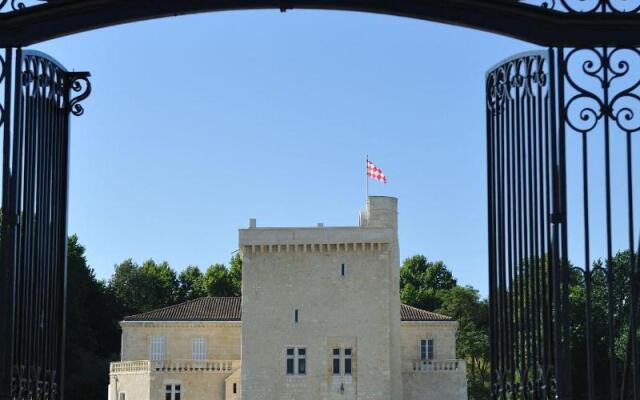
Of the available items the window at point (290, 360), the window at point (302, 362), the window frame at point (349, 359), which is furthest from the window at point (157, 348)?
the window frame at point (349, 359)

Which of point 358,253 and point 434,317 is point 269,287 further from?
point 434,317

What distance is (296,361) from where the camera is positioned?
44.9m

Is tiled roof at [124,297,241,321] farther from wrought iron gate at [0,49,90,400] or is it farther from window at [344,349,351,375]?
wrought iron gate at [0,49,90,400]

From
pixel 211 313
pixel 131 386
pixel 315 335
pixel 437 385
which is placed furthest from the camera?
pixel 211 313

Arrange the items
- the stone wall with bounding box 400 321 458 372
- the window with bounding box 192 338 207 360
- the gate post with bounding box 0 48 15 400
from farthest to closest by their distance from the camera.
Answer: the window with bounding box 192 338 207 360, the stone wall with bounding box 400 321 458 372, the gate post with bounding box 0 48 15 400

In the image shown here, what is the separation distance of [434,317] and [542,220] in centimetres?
4375

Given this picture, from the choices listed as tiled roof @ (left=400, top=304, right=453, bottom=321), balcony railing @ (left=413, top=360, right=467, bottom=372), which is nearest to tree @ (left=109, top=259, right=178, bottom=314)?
tiled roof @ (left=400, top=304, right=453, bottom=321)

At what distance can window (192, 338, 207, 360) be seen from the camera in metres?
50.2

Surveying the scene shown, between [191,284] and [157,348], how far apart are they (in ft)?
55.3

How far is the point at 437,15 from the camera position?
590 cm

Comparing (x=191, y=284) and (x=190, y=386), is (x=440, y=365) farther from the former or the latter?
(x=191, y=284)

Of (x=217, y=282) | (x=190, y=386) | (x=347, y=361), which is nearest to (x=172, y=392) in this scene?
(x=190, y=386)

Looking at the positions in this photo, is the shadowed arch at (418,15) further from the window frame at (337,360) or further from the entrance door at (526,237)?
the window frame at (337,360)

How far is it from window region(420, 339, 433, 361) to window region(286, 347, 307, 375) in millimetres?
6425
